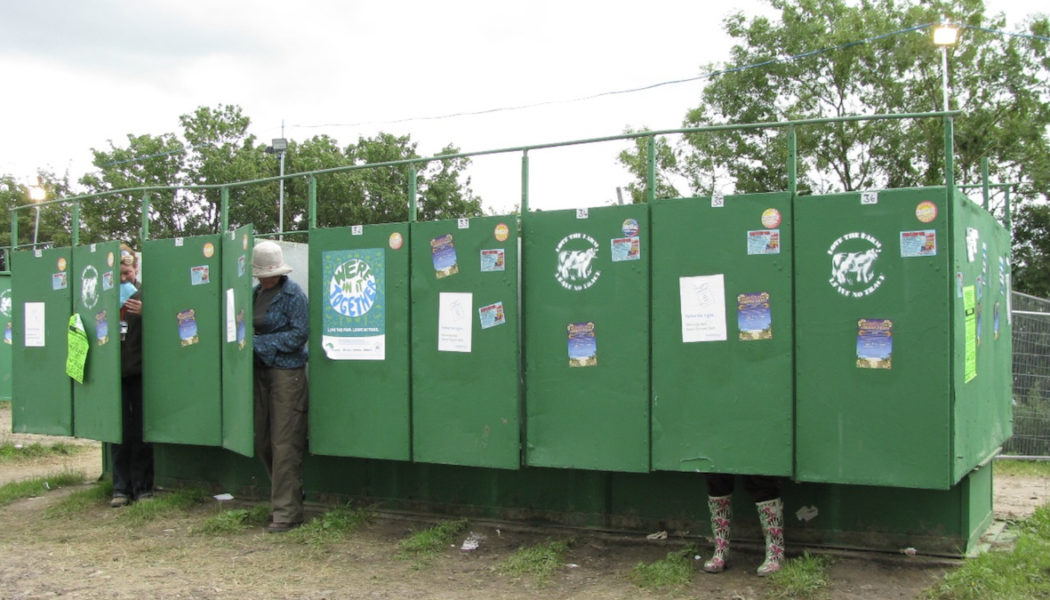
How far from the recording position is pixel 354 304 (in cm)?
637

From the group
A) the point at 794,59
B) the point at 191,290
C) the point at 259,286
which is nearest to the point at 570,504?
the point at 259,286

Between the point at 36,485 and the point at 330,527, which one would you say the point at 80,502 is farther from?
the point at 330,527

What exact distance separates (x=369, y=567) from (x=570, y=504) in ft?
4.88

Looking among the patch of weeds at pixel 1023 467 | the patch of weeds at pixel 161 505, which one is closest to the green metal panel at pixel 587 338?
the patch of weeds at pixel 161 505

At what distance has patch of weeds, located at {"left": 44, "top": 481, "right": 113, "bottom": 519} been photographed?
7.18 m

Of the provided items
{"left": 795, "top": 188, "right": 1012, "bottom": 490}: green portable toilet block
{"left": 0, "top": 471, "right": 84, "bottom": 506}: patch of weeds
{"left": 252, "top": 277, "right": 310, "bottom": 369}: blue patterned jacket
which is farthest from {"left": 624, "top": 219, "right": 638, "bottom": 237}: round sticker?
{"left": 0, "top": 471, "right": 84, "bottom": 506}: patch of weeds

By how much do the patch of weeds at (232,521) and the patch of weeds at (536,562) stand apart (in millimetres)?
2260

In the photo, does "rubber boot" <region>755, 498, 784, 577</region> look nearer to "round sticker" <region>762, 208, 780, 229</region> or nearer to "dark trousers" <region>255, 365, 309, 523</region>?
"round sticker" <region>762, 208, 780, 229</region>

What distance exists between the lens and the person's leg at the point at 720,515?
5168mm

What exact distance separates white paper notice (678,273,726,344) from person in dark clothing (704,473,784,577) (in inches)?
34.4

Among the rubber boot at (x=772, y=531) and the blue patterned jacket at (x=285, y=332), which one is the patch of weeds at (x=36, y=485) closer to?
the blue patterned jacket at (x=285, y=332)

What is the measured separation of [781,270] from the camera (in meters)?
5.02

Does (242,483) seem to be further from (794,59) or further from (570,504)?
(794,59)

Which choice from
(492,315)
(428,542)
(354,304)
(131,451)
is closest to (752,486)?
(492,315)
